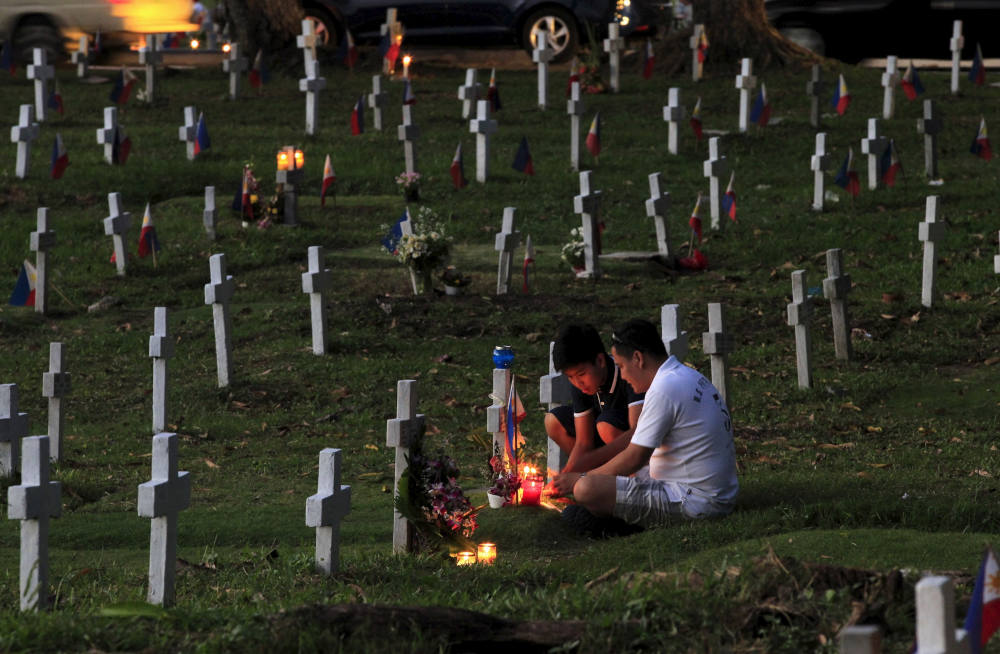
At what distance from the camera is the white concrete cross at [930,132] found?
1908cm

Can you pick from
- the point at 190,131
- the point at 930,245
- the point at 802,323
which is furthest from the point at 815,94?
the point at 802,323

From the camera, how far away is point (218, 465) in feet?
37.7

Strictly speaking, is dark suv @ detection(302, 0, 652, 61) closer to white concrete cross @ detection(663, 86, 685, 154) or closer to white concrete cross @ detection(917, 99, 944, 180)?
white concrete cross @ detection(663, 86, 685, 154)

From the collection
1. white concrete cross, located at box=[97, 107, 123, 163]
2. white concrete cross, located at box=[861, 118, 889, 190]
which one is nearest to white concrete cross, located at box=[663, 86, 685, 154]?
white concrete cross, located at box=[861, 118, 889, 190]

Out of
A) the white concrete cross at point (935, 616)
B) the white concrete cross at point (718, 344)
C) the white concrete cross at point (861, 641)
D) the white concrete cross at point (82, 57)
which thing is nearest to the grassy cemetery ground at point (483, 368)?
the white concrete cross at point (718, 344)

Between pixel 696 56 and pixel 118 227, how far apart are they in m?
11.2

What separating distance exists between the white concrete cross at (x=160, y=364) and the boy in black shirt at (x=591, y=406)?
169 inches

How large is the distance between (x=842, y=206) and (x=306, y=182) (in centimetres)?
671

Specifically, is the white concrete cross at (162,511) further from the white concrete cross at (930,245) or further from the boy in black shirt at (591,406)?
the white concrete cross at (930,245)

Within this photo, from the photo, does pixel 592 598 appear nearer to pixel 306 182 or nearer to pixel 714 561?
pixel 714 561

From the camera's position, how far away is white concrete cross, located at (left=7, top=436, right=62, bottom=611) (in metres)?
7.11

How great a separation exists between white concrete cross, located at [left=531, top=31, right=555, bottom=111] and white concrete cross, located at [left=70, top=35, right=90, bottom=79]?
7.74m

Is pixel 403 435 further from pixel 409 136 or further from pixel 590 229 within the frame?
pixel 409 136

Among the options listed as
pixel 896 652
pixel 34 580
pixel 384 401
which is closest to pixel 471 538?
pixel 34 580
